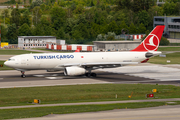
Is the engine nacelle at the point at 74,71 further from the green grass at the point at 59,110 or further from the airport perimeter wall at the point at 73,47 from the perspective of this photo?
the airport perimeter wall at the point at 73,47

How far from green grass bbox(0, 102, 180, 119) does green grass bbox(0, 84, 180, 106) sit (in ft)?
13.9

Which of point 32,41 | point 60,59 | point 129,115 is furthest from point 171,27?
point 129,115

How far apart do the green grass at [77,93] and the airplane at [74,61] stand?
8602 mm

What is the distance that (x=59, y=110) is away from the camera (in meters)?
27.3

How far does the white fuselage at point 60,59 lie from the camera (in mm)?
50469

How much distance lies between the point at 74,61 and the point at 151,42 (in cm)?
1634

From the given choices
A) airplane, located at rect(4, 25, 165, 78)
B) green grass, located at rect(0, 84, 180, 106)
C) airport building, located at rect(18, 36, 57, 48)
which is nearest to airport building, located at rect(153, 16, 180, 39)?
airport building, located at rect(18, 36, 57, 48)

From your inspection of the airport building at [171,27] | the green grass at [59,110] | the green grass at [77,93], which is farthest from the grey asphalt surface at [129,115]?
the airport building at [171,27]

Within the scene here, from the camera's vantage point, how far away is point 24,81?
48.2 m

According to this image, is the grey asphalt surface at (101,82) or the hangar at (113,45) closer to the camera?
the grey asphalt surface at (101,82)

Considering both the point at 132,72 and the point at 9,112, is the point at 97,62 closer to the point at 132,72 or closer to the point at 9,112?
the point at 132,72

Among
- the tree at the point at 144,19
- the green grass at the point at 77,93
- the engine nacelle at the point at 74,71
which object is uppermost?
the tree at the point at 144,19

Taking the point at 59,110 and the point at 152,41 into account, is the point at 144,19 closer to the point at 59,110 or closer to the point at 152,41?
the point at 152,41

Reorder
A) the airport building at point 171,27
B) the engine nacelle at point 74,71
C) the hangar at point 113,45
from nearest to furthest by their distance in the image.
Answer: the engine nacelle at point 74,71
the hangar at point 113,45
the airport building at point 171,27
